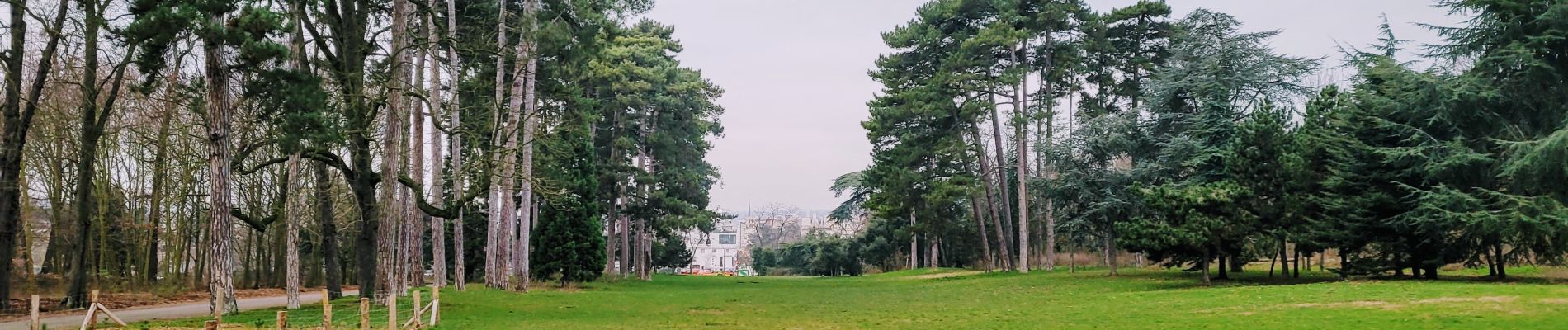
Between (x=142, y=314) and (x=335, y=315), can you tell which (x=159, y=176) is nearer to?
(x=142, y=314)

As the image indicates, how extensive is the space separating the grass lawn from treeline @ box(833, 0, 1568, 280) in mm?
1335

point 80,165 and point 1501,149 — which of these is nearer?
point 80,165

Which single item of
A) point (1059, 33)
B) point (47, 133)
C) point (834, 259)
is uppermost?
point (1059, 33)

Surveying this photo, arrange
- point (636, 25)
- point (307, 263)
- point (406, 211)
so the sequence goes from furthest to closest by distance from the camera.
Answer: point (636, 25), point (307, 263), point (406, 211)

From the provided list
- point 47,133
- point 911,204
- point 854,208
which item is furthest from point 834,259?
point 47,133

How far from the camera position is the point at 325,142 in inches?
664

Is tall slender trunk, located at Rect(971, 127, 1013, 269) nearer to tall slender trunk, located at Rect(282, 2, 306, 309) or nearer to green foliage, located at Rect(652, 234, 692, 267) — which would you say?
green foliage, located at Rect(652, 234, 692, 267)

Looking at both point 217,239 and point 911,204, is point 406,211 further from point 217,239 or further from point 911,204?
point 911,204

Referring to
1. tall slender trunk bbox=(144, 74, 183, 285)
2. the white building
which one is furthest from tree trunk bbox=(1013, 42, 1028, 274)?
the white building

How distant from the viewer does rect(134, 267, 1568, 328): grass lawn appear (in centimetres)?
1418

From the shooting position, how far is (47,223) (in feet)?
96.8

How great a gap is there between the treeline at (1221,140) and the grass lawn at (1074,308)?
4.38 feet

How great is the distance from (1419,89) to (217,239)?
24.0 meters

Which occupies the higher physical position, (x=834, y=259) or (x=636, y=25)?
(x=636, y=25)
